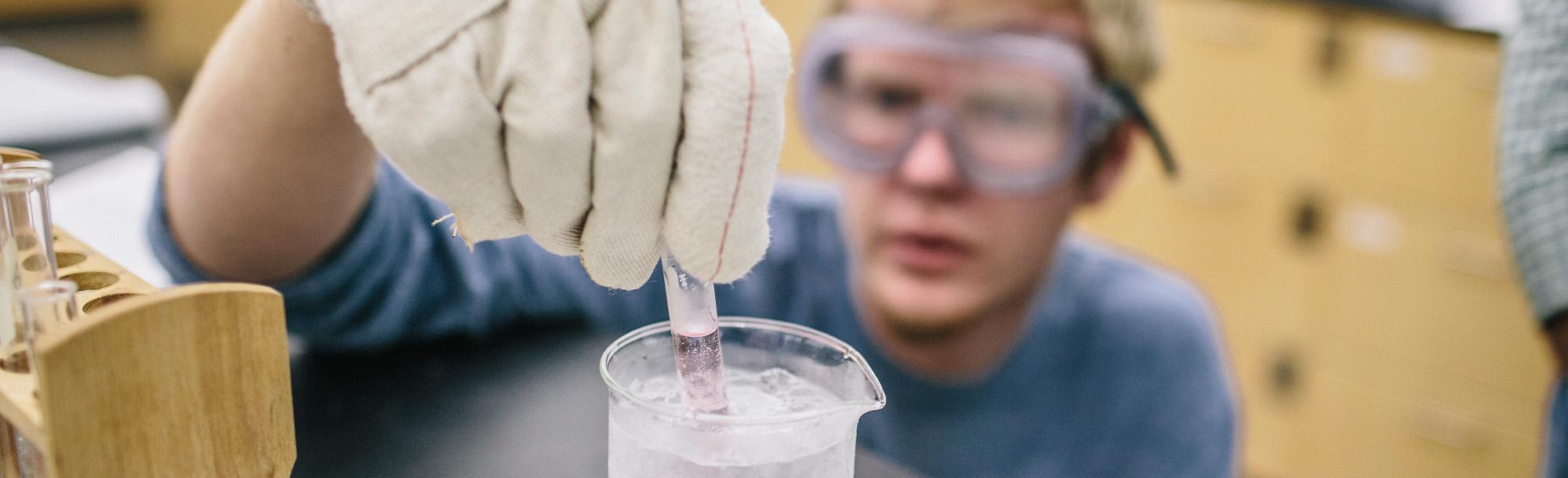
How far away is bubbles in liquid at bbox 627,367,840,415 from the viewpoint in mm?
642

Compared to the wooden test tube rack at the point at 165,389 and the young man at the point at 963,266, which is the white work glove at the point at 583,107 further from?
the young man at the point at 963,266

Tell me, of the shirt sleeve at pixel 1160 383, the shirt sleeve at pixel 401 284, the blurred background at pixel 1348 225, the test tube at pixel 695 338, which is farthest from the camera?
the blurred background at pixel 1348 225

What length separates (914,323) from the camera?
1.45 m

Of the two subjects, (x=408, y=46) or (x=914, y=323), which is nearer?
(x=408, y=46)

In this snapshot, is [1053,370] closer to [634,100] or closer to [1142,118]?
[1142,118]

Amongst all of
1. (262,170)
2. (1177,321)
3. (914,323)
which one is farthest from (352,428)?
(1177,321)

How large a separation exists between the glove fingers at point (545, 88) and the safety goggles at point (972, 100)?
2.87 feet

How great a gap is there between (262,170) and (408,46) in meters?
0.42

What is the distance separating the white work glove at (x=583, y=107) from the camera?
1.71 feet

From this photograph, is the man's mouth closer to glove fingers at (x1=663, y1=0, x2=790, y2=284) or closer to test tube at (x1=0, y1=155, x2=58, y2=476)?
glove fingers at (x1=663, y1=0, x2=790, y2=284)

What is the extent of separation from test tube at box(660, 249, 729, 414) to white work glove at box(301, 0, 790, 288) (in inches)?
0.8

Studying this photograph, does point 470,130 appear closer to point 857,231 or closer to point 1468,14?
point 857,231

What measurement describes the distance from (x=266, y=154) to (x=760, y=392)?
464 millimetres

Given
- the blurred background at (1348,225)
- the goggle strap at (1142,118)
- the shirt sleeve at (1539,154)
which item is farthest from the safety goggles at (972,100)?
the blurred background at (1348,225)
